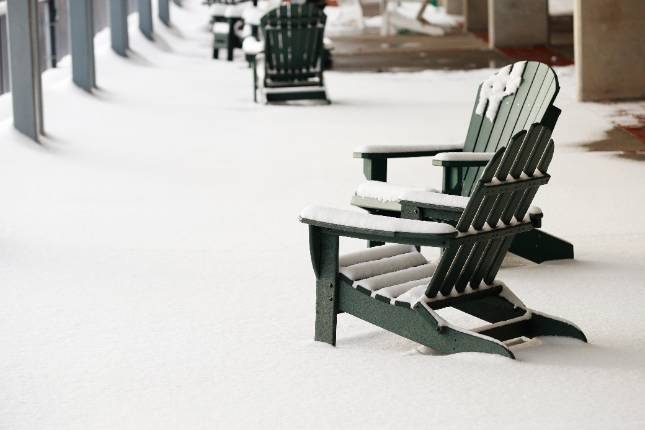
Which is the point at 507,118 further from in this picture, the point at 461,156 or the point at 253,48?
the point at 253,48

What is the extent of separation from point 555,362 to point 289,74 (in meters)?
7.85

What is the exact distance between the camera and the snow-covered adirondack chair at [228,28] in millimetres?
15469

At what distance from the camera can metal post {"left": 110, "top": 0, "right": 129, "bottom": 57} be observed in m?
14.4

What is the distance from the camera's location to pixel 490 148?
6.06 m

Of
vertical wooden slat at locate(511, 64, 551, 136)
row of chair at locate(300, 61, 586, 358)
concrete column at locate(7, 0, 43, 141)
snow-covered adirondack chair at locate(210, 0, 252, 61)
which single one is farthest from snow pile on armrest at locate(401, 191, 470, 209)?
snow-covered adirondack chair at locate(210, 0, 252, 61)

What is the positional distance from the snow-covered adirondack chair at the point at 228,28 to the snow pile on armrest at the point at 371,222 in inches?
437

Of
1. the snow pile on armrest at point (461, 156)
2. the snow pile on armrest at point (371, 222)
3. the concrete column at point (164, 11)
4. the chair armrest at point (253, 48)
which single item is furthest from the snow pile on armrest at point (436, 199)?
the concrete column at point (164, 11)

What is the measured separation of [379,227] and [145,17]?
13.0m

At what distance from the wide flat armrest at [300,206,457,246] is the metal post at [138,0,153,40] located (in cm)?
1263

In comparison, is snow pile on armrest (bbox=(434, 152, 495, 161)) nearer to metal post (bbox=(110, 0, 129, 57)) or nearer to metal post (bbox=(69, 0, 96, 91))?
metal post (bbox=(69, 0, 96, 91))

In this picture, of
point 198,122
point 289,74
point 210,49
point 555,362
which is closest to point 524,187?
point 555,362

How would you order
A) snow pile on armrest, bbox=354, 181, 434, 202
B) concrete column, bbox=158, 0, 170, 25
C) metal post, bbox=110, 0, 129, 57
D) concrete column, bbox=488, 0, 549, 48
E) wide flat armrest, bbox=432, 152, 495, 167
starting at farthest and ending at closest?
1. concrete column, bbox=158, 0, 170, 25
2. concrete column, bbox=488, 0, 549, 48
3. metal post, bbox=110, 0, 129, 57
4. wide flat armrest, bbox=432, 152, 495, 167
5. snow pile on armrest, bbox=354, 181, 434, 202

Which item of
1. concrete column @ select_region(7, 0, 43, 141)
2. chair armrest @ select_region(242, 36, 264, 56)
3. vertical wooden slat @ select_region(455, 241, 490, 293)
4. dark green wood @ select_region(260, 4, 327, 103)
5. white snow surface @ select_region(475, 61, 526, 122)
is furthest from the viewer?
chair armrest @ select_region(242, 36, 264, 56)

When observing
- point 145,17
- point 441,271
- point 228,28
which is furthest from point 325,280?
point 145,17
